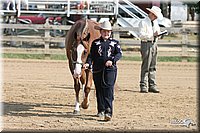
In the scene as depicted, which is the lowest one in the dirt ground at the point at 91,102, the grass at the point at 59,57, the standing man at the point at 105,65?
the dirt ground at the point at 91,102

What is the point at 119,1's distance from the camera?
88.6 ft

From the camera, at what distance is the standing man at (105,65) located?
9.35 metres

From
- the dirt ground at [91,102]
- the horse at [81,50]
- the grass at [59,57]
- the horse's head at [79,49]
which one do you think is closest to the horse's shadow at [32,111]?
the dirt ground at [91,102]

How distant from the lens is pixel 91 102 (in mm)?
11594

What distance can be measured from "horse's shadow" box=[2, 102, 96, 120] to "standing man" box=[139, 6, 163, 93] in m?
3.00

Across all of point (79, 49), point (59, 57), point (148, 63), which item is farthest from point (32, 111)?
point (59, 57)

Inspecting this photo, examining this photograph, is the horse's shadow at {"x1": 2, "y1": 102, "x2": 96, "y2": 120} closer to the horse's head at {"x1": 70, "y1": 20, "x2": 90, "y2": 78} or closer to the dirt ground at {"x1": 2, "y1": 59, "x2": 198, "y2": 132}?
the dirt ground at {"x1": 2, "y1": 59, "x2": 198, "y2": 132}

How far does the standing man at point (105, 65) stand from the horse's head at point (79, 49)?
18 cm

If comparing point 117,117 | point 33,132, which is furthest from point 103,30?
point 33,132

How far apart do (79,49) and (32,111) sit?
5.19ft

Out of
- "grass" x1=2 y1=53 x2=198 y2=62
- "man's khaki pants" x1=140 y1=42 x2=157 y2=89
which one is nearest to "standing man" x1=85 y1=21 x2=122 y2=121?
"man's khaki pants" x1=140 y1=42 x2=157 y2=89

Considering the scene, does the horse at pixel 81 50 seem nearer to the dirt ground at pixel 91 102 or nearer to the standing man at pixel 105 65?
the standing man at pixel 105 65

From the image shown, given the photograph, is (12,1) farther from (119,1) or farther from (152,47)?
(152,47)

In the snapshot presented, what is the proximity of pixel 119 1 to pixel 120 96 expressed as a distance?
15.0 m
